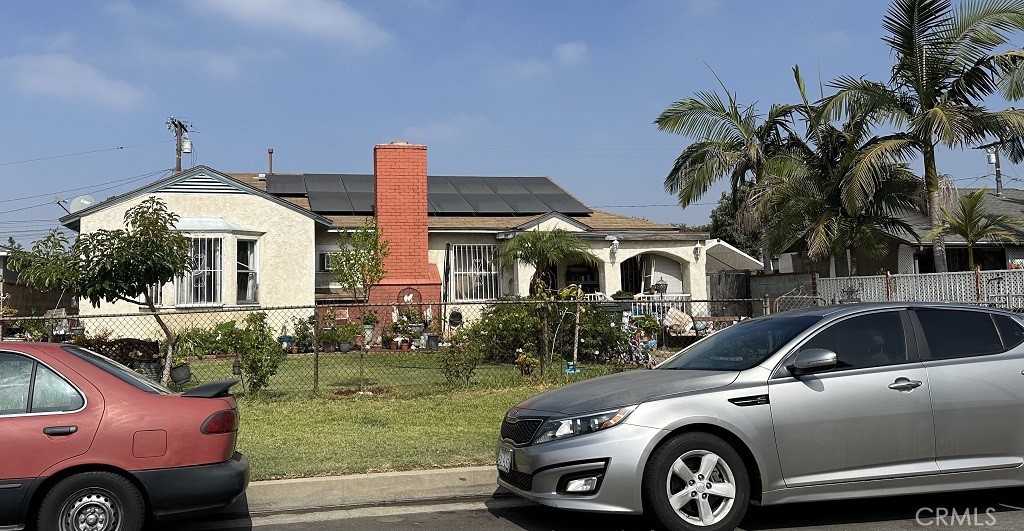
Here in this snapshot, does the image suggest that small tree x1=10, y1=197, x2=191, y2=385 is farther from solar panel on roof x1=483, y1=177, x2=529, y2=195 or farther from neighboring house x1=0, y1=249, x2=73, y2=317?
solar panel on roof x1=483, y1=177, x2=529, y2=195

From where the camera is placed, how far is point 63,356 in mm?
5387

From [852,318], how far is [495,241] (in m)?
17.5

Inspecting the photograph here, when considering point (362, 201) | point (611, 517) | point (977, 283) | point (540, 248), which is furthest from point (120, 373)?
point (362, 201)

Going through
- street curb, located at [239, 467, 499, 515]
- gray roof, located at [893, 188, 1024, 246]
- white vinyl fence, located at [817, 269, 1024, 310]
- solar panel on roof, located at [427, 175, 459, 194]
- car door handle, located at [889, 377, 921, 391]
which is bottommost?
street curb, located at [239, 467, 499, 515]

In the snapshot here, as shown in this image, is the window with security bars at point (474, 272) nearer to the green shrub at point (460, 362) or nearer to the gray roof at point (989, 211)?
the gray roof at point (989, 211)

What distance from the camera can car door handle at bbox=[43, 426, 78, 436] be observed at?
5.04 meters

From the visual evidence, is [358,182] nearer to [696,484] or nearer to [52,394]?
[52,394]

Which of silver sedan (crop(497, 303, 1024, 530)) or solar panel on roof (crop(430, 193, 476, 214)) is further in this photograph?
solar panel on roof (crop(430, 193, 476, 214))

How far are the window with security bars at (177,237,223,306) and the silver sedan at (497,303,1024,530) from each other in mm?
15279

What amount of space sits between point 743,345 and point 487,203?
21054 mm

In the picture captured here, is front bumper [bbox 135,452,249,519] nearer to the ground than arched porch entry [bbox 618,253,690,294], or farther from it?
nearer to the ground

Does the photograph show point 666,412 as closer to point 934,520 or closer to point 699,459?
point 699,459

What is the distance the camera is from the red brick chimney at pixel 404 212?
2084 cm

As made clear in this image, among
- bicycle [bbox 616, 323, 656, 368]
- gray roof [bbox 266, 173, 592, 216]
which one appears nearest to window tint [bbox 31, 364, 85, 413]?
bicycle [bbox 616, 323, 656, 368]
